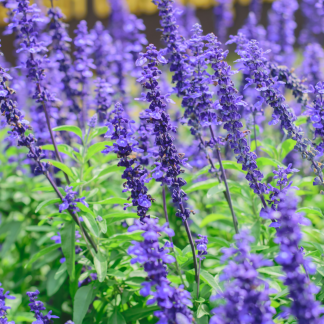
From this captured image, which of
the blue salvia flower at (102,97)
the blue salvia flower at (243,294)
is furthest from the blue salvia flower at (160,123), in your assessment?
the blue salvia flower at (102,97)

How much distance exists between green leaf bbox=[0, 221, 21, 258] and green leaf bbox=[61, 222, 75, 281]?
1467 mm

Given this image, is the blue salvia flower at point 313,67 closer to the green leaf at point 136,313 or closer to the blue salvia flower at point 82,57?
the blue salvia flower at point 82,57

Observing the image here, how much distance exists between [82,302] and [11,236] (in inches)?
68.6

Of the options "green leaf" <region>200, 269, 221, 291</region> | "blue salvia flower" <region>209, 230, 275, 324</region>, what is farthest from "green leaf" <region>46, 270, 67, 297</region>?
"blue salvia flower" <region>209, 230, 275, 324</region>

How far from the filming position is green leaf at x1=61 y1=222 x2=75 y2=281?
2.58 m

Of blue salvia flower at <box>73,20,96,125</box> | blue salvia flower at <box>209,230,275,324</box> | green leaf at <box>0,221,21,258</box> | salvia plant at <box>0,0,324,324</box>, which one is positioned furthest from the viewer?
blue salvia flower at <box>73,20,96,125</box>

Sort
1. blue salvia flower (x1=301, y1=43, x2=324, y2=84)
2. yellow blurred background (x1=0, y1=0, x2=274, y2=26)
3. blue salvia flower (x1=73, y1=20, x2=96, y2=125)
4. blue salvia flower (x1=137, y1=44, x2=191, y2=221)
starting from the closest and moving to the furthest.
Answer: blue salvia flower (x1=137, y1=44, x2=191, y2=221) → blue salvia flower (x1=73, y1=20, x2=96, y2=125) → blue salvia flower (x1=301, y1=43, x2=324, y2=84) → yellow blurred background (x1=0, y1=0, x2=274, y2=26)

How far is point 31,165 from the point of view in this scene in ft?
15.2

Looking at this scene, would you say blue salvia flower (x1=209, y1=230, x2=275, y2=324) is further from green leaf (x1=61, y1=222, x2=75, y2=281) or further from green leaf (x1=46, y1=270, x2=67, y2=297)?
green leaf (x1=46, y1=270, x2=67, y2=297)

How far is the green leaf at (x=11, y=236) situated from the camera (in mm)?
3781

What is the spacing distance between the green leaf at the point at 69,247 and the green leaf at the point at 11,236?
1.47m

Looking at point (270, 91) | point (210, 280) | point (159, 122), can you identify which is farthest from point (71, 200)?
Result: point (270, 91)

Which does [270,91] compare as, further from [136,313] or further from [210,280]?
[136,313]

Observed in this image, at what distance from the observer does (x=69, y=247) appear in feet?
8.52
